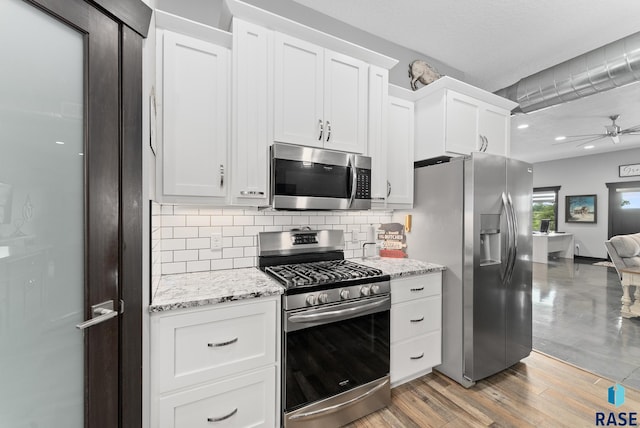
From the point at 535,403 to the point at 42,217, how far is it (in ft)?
9.90

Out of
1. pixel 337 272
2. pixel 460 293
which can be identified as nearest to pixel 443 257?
pixel 460 293

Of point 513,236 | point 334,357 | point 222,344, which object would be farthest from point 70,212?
point 513,236

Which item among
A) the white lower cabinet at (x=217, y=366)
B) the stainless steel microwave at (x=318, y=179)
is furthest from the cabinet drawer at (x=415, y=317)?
the white lower cabinet at (x=217, y=366)

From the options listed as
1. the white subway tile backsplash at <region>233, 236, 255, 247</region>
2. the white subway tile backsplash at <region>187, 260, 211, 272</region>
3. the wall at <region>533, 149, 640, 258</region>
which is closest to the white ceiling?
the white subway tile backsplash at <region>233, 236, 255, 247</region>

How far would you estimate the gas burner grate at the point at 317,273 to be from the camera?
1.69 meters

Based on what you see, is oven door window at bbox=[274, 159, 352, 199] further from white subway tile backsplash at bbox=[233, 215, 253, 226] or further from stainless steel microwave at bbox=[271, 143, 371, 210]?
white subway tile backsplash at bbox=[233, 215, 253, 226]

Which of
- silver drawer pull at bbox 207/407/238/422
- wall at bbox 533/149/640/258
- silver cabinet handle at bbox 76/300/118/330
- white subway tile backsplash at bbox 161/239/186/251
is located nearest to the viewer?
silver cabinet handle at bbox 76/300/118/330

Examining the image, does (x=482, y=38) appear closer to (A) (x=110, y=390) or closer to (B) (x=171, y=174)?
(B) (x=171, y=174)

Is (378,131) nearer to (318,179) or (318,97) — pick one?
(318,97)

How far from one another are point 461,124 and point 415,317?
178cm

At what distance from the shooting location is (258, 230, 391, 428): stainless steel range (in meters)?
1.61

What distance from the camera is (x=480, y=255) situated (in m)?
2.19

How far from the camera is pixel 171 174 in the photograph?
1633mm

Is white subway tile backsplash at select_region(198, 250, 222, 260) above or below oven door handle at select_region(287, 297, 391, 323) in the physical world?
above
